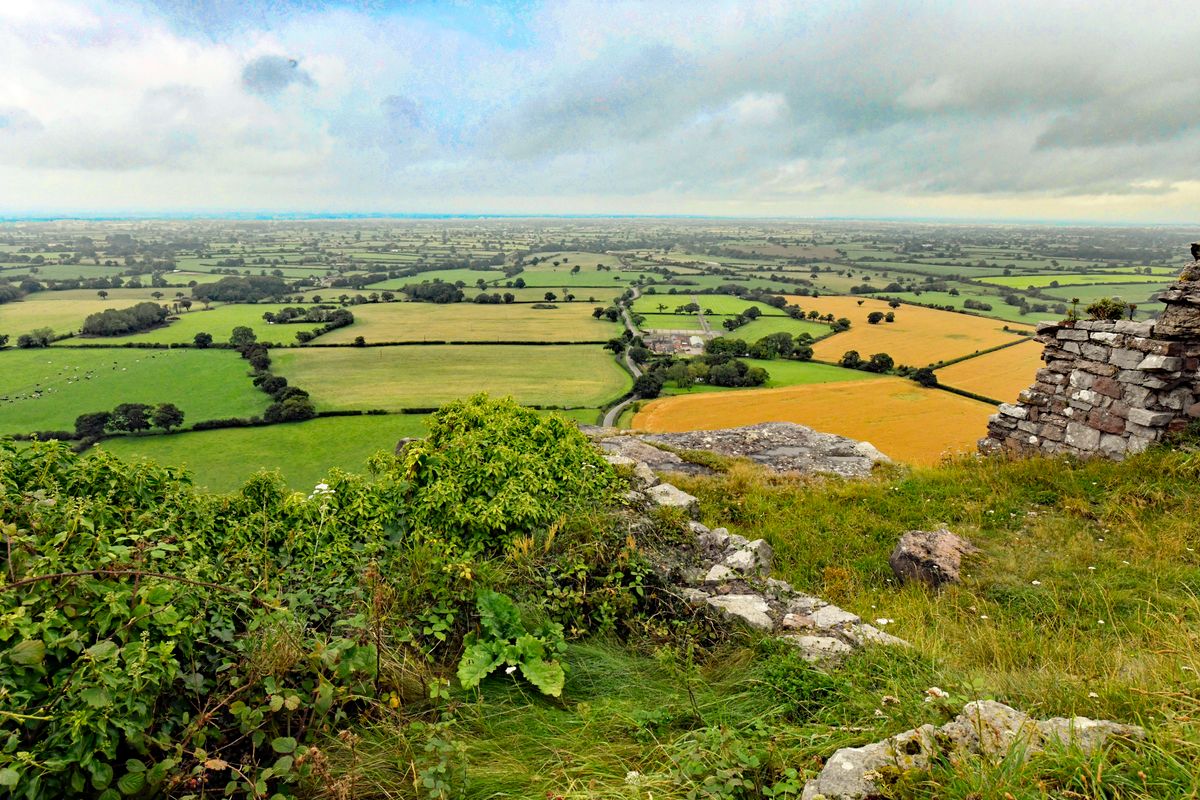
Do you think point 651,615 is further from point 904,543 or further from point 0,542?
point 0,542

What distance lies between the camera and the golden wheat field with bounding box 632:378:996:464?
25031 millimetres

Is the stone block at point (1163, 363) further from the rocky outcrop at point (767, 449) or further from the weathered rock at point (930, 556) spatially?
the weathered rock at point (930, 556)

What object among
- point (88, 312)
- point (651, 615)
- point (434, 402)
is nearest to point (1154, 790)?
point (651, 615)

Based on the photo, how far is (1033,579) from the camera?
226 inches

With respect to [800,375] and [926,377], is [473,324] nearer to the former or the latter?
[800,375]

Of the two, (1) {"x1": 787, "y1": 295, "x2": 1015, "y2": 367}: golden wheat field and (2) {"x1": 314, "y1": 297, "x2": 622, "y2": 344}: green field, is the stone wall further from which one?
(2) {"x1": 314, "y1": 297, "x2": 622, "y2": 344}: green field

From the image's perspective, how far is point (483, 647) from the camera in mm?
3648

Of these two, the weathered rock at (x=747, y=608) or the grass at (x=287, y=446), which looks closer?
the weathered rock at (x=747, y=608)

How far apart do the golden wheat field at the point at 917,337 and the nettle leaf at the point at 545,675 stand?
4370 cm

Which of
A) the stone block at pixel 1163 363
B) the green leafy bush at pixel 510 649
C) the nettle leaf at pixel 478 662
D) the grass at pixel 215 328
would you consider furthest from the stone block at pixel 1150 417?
the grass at pixel 215 328

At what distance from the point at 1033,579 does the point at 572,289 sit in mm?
85652

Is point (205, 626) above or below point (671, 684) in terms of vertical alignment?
above

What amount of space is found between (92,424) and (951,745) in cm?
4458

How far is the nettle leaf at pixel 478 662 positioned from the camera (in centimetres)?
334
